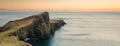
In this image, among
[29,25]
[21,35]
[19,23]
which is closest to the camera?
[21,35]

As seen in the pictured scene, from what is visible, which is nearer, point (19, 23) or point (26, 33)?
point (26, 33)

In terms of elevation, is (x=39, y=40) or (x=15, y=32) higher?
(x=15, y=32)

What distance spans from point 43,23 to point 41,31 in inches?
63.2

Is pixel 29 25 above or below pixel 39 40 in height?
above

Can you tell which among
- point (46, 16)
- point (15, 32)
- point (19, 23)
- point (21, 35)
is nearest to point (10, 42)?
point (15, 32)

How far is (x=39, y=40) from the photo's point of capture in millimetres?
37219

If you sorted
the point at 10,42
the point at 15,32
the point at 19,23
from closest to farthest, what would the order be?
1. the point at 10,42
2. the point at 15,32
3. the point at 19,23

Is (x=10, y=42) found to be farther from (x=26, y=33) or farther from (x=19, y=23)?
(x=19, y=23)

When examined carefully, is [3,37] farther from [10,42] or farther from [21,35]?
[21,35]

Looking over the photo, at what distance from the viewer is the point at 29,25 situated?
35719mm

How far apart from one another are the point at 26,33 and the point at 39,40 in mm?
3314

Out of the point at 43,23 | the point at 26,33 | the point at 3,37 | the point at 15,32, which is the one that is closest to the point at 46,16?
the point at 43,23

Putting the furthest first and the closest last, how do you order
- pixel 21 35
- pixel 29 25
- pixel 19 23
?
pixel 19 23 < pixel 29 25 < pixel 21 35

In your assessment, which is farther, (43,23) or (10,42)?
(43,23)
